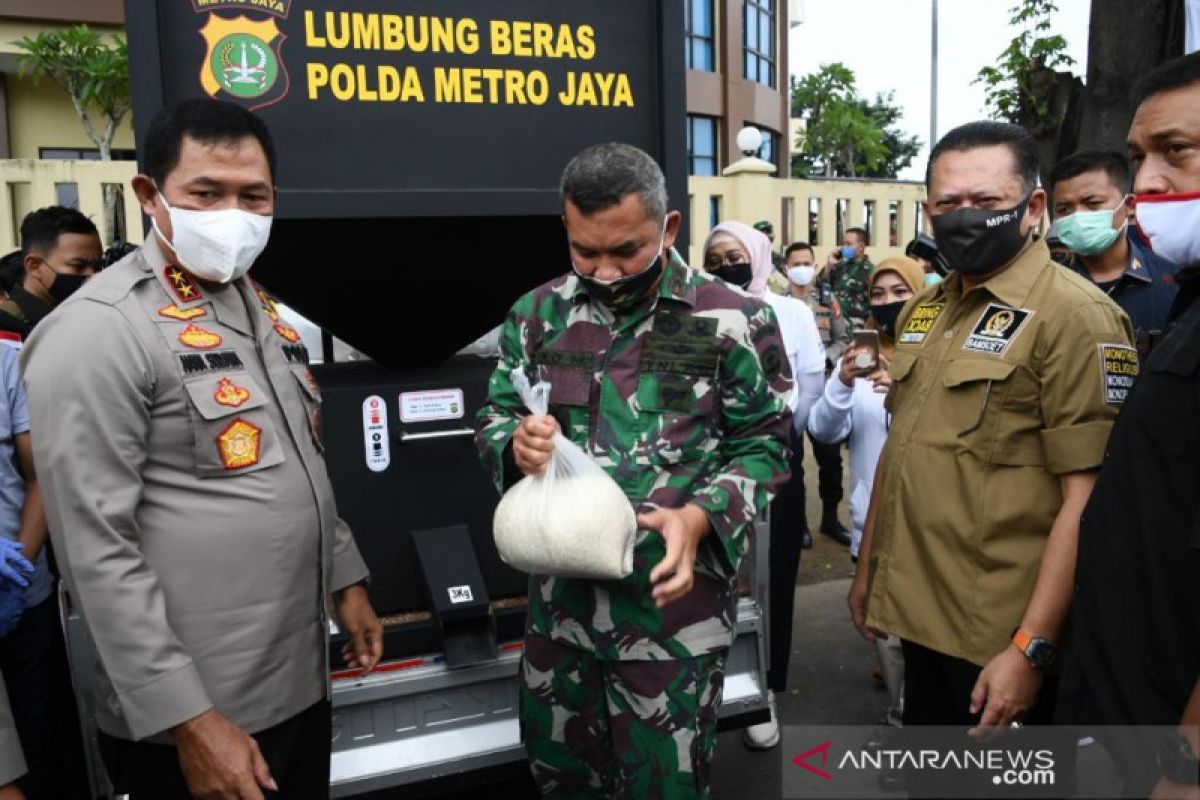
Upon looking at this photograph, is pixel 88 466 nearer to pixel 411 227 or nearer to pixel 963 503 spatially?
pixel 411 227

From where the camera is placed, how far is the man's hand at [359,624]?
7.03ft

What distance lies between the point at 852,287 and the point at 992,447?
905 cm

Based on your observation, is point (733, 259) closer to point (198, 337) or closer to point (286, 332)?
point (286, 332)

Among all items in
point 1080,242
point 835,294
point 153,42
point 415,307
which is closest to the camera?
point 153,42

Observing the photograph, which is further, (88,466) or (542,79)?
(542,79)

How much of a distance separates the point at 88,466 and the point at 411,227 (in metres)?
1.16

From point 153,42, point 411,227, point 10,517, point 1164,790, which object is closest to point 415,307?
point 411,227

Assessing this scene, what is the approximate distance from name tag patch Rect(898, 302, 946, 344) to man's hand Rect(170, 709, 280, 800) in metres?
1.73

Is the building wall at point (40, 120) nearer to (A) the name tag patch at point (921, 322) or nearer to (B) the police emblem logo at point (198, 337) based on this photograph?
(B) the police emblem logo at point (198, 337)

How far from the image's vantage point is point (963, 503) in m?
1.98

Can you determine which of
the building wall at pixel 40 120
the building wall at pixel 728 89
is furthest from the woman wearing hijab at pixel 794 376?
the building wall at pixel 728 89

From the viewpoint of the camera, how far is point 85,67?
14.8 metres

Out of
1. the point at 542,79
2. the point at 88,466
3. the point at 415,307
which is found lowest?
the point at 88,466

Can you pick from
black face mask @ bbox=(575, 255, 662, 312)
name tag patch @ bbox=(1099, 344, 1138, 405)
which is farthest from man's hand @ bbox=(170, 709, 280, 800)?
name tag patch @ bbox=(1099, 344, 1138, 405)
